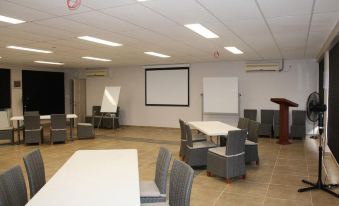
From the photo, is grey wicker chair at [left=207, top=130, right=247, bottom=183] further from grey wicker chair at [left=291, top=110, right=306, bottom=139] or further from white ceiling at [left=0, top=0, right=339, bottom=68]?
grey wicker chair at [left=291, top=110, right=306, bottom=139]

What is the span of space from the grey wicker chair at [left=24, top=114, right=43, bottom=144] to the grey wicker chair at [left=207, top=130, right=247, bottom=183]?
552 cm

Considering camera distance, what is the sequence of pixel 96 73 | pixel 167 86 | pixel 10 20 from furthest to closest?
pixel 96 73 → pixel 167 86 → pixel 10 20

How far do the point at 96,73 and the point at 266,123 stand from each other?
757 cm

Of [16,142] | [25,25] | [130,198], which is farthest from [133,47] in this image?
[130,198]

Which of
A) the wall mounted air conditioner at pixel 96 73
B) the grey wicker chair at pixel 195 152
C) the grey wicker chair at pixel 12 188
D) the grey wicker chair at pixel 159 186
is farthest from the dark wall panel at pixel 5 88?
the grey wicker chair at pixel 159 186

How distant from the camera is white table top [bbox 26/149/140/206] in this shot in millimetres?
1939

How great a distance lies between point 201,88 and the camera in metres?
10.8

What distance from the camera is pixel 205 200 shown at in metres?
4.03

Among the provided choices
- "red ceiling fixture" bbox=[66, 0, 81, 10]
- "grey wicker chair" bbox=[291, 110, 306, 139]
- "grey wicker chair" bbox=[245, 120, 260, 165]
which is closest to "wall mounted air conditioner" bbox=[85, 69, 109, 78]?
"grey wicker chair" bbox=[291, 110, 306, 139]

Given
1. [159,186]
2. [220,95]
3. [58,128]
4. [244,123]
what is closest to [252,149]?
[244,123]

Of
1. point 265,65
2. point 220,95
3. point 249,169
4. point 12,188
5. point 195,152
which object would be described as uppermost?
point 265,65

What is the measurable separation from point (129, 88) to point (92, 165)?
951 cm

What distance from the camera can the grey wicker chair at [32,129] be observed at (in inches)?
317

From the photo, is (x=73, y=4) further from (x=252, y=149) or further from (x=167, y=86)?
(x=167, y=86)
